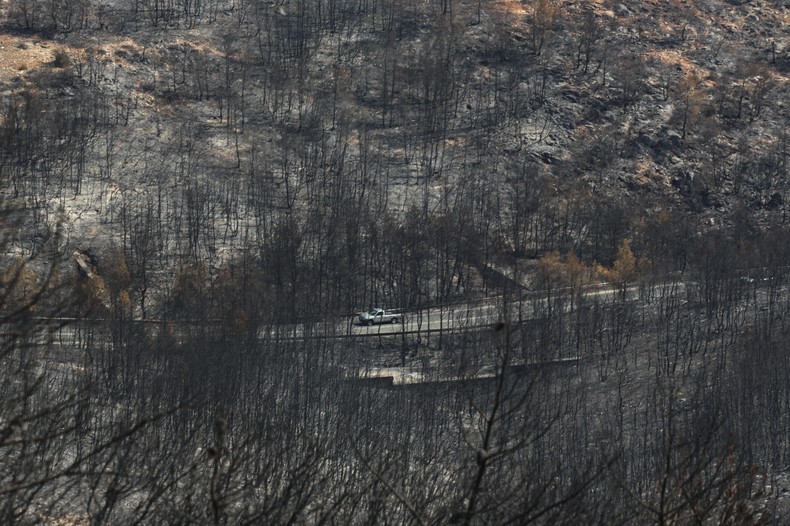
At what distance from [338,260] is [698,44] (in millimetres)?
49714

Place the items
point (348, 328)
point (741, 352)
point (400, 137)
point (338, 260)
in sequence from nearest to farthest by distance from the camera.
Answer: point (741, 352) → point (348, 328) → point (338, 260) → point (400, 137)

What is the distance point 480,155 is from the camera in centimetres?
11044

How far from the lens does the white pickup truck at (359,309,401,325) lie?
88750mm

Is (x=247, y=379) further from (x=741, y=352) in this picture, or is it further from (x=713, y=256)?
(x=713, y=256)

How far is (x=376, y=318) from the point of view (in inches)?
3506

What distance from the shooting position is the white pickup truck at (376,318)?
88750mm

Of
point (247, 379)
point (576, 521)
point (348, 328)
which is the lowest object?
point (348, 328)

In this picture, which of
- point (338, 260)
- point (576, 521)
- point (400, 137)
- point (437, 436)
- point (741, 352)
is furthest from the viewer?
point (400, 137)

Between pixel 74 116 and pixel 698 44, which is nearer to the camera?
pixel 74 116

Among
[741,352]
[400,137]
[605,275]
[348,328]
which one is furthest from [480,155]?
[741,352]

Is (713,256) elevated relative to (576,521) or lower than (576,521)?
lower

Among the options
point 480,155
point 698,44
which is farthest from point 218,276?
point 698,44

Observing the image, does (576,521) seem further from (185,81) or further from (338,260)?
(185,81)

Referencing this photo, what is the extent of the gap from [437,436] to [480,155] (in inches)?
1931
